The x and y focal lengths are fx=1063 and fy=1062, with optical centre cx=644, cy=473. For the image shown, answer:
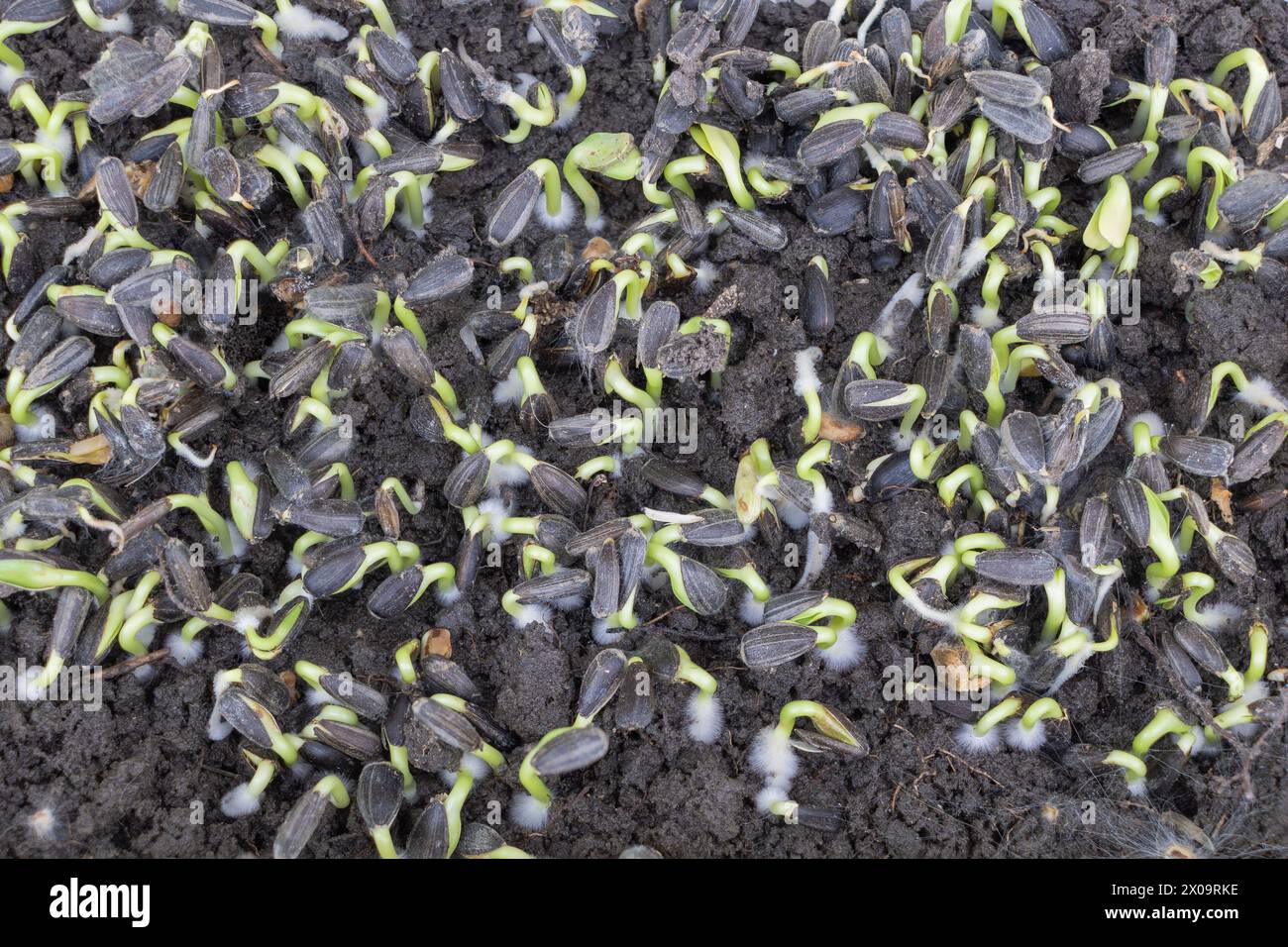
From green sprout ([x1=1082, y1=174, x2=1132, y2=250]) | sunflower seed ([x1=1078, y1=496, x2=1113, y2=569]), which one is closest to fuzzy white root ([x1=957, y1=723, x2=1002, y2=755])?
sunflower seed ([x1=1078, y1=496, x2=1113, y2=569])

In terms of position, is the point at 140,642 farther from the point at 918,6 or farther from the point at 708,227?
the point at 918,6

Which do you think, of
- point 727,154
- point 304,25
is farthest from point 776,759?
point 304,25

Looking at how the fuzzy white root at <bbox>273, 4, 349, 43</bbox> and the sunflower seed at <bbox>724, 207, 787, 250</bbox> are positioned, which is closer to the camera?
the sunflower seed at <bbox>724, 207, 787, 250</bbox>

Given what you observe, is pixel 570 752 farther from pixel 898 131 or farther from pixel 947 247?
pixel 898 131

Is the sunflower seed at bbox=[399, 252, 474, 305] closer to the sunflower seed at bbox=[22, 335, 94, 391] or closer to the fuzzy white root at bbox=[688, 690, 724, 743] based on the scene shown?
the sunflower seed at bbox=[22, 335, 94, 391]

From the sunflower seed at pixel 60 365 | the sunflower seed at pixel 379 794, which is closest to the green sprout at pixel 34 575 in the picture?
the sunflower seed at pixel 60 365

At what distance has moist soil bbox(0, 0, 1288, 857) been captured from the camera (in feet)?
5.12

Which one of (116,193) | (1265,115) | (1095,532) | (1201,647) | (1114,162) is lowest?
(1201,647)

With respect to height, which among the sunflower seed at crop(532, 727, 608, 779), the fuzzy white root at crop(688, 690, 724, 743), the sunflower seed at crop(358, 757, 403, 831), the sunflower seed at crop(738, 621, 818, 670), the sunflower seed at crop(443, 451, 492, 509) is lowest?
the sunflower seed at crop(358, 757, 403, 831)

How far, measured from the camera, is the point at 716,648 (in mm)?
1710

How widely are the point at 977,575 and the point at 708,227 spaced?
764 millimetres

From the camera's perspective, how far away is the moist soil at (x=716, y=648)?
5.12 feet

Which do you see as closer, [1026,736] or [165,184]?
[1026,736]

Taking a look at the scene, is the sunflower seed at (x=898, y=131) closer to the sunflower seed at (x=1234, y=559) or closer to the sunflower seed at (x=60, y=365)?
the sunflower seed at (x=1234, y=559)
